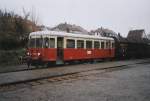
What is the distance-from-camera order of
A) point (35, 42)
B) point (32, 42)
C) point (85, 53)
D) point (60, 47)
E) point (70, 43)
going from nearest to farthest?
1. point (35, 42)
2. point (32, 42)
3. point (60, 47)
4. point (70, 43)
5. point (85, 53)

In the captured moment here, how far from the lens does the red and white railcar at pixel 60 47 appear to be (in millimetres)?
18062

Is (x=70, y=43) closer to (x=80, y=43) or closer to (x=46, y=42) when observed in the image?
(x=80, y=43)

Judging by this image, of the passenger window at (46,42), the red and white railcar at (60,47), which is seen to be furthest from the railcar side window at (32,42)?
A: the passenger window at (46,42)

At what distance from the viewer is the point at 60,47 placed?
762 inches

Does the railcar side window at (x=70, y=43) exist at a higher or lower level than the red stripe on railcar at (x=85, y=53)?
higher

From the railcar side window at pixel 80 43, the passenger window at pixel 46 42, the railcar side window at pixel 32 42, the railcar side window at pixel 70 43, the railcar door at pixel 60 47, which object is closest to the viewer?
the passenger window at pixel 46 42

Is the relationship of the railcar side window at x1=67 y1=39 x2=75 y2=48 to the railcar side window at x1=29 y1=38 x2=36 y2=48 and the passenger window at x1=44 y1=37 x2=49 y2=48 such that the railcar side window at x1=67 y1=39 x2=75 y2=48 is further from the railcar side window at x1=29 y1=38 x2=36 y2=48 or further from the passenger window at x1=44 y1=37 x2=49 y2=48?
the railcar side window at x1=29 y1=38 x2=36 y2=48

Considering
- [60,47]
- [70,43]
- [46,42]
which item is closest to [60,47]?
[60,47]

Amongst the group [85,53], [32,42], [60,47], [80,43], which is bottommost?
[85,53]

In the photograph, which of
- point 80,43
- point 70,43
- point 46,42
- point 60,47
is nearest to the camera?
point 46,42

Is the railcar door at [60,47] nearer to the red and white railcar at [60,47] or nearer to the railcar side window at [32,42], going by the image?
the red and white railcar at [60,47]

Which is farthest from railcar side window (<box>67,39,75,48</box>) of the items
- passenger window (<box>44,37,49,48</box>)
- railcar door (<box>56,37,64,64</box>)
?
passenger window (<box>44,37,49,48</box>)

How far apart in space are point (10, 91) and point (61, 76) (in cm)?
479

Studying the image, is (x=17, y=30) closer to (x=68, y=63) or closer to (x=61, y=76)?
(x=68, y=63)
